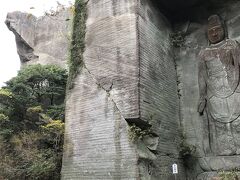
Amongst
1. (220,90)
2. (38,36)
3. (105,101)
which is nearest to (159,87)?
(105,101)

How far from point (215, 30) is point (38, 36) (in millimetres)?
12424

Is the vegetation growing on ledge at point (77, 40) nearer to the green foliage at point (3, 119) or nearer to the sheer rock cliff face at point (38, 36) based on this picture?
the green foliage at point (3, 119)

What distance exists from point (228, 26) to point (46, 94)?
7504 millimetres

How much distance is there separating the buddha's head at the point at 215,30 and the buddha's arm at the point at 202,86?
0.61m

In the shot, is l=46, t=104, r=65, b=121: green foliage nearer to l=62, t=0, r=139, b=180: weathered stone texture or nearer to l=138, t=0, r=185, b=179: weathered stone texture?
l=62, t=0, r=139, b=180: weathered stone texture

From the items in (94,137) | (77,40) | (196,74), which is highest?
(77,40)

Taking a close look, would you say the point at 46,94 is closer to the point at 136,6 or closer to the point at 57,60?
the point at 57,60

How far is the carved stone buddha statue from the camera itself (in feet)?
22.0

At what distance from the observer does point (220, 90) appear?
7.11 metres

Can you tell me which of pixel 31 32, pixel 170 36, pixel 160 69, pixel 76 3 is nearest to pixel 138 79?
pixel 160 69

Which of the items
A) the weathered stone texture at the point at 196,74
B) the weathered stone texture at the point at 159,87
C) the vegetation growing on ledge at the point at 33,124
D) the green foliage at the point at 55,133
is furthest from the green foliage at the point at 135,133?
the green foliage at the point at 55,133

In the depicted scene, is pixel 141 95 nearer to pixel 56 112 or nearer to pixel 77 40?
pixel 77 40

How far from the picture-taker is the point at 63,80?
13.1 m

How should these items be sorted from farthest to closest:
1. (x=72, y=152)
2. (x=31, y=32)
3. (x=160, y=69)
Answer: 1. (x=31, y=32)
2. (x=160, y=69)
3. (x=72, y=152)
